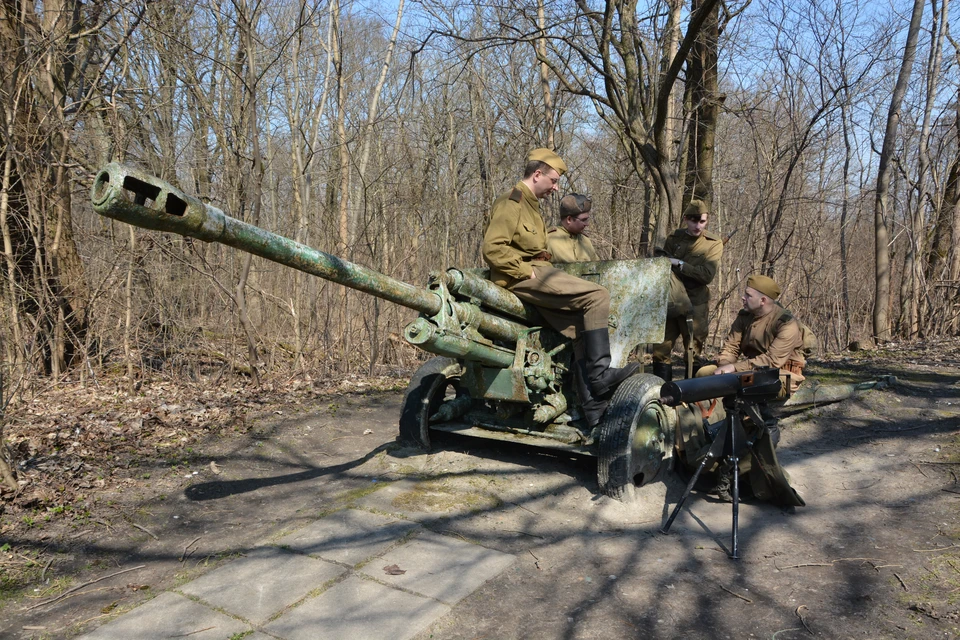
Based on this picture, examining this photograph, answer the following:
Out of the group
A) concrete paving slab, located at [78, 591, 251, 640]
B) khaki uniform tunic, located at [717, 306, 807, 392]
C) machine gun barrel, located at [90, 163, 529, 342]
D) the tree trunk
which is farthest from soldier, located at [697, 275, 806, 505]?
the tree trunk

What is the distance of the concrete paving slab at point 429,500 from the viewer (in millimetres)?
4609

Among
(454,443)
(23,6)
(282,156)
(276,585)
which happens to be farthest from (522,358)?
(282,156)

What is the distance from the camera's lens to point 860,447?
5922 mm

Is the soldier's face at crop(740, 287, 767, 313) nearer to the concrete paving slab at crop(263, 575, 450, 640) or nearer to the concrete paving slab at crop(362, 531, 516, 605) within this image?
the concrete paving slab at crop(362, 531, 516, 605)

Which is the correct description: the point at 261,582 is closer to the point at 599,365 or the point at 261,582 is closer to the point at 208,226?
the point at 208,226

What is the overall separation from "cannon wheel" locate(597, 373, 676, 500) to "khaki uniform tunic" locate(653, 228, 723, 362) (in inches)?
55.0

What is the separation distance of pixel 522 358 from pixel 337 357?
4960 millimetres

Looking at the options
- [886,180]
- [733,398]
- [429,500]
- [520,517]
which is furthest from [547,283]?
[886,180]

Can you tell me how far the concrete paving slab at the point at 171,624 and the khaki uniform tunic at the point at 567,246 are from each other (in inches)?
147

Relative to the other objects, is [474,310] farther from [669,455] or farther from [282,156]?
[282,156]

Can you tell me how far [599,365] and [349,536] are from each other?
202 centimetres

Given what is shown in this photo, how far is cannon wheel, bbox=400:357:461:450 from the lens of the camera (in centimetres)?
558

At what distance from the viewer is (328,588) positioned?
3549mm

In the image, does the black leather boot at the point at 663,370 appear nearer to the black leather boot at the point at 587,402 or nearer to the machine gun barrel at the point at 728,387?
the black leather boot at the point at 587,402
